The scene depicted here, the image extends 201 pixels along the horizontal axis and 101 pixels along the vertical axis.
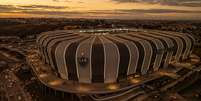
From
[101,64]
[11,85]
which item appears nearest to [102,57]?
[101,64]

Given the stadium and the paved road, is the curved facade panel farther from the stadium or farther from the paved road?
the paved road

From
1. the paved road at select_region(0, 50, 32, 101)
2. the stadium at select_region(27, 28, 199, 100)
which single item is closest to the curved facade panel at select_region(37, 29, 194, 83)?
the stadium at select_region(27, 28, 199, 100)

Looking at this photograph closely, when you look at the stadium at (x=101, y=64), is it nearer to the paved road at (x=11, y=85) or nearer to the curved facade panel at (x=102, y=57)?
Result: the curved facade panel at (x=102, y=57)

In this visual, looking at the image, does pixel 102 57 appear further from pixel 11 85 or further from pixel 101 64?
pixel 11 85

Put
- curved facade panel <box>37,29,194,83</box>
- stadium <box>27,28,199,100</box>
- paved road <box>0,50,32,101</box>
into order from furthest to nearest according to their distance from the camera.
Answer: curved facade panel <box>37,29,194,83</box>, stadium <box>27,28,199,100</box>, paved road <box>0,50,32,101</box>

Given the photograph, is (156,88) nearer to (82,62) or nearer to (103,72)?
(103,72)

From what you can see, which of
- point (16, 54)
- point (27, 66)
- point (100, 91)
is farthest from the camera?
point (16, 54)

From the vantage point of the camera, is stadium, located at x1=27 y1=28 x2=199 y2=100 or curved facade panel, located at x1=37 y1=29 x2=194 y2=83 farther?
curved facade panel, located at x1=37 y1=29 x2=194 y2=83

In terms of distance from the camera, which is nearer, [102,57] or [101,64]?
[102,57]

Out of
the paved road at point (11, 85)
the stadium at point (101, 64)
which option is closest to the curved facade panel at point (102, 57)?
the stadium at point (101, 64)

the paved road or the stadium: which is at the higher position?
the stadium

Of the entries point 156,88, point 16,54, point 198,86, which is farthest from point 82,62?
point 16,54
